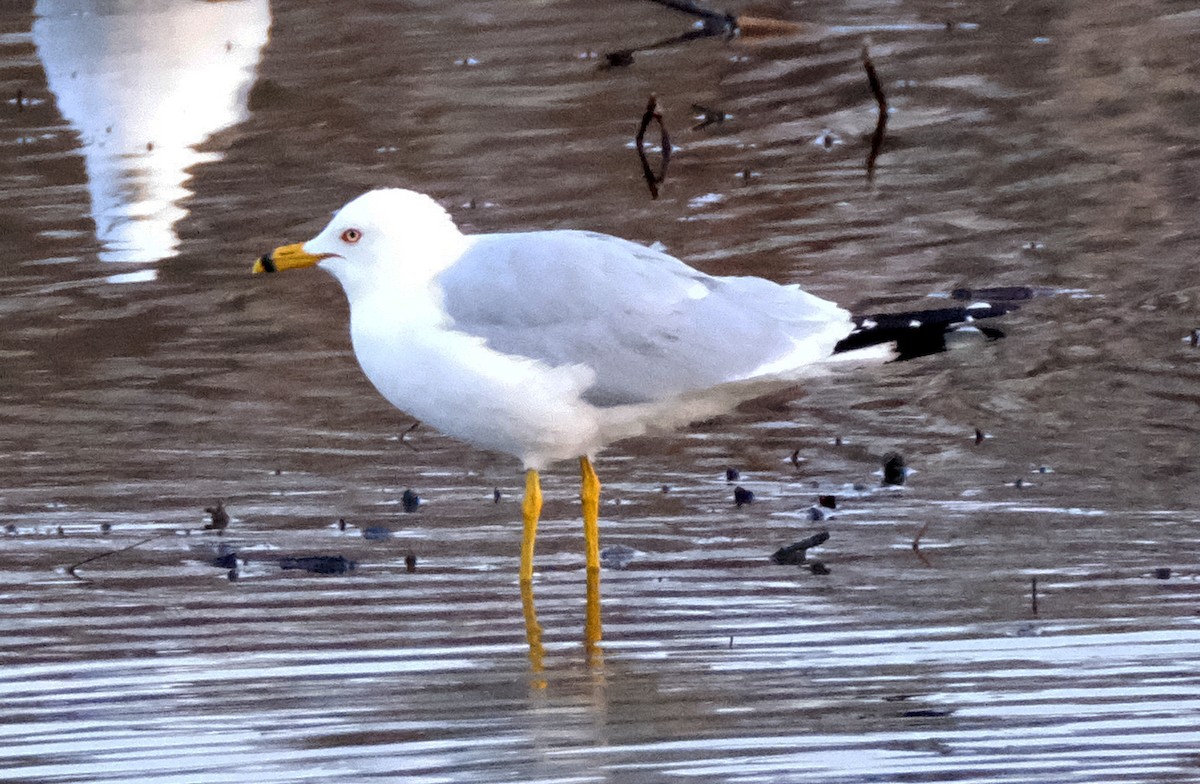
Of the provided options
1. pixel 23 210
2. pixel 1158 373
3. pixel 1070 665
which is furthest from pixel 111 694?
pixel 23 210

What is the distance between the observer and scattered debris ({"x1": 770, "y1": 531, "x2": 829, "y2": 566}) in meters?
5.61

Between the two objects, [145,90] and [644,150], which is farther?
[145,90]

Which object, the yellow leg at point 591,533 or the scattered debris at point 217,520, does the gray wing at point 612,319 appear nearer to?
the yellow leg at point 591,533

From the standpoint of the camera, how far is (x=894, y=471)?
6.20 meters

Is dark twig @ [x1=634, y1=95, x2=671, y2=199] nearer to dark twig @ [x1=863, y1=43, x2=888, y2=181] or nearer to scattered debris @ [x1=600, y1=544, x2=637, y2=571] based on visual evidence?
dark twig @ [x1=863, y1=43, x2=888, y2=181]

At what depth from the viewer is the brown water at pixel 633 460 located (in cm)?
462

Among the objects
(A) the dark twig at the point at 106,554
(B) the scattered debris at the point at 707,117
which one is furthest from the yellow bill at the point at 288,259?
(B) the scattered debris at the point at 707,117

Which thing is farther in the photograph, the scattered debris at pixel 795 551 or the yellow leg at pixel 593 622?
the scattered debris at pixel 795 551

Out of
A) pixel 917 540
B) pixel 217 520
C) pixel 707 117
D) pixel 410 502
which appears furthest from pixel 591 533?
pixel 707 117

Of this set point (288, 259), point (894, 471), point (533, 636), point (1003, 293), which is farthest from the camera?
point (1003, 293)

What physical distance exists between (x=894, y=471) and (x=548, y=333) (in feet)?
4.02

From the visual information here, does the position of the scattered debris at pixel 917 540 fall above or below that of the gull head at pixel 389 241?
below

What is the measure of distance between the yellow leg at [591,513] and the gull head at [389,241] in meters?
0.69

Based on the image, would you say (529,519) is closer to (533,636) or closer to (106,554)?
(533,636)
